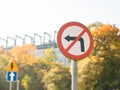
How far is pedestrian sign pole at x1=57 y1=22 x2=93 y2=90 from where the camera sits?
201 inches

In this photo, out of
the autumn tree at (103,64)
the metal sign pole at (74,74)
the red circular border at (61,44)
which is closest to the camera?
the metal sign pole at (74,74)

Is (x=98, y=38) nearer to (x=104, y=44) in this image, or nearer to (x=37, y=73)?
(x=104, y=44)

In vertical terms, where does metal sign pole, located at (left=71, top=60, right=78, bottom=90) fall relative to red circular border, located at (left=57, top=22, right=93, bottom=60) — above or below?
below

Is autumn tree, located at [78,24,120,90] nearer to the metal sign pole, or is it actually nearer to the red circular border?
the red circular border

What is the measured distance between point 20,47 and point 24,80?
11.8 m

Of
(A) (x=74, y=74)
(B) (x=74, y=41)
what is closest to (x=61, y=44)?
(B) (x=74, y=41)

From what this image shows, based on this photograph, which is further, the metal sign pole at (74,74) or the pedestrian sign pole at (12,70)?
the pedestrian sign pole at (12,70)

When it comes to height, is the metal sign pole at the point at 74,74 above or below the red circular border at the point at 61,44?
below

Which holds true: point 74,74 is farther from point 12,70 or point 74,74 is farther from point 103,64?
point 103,64

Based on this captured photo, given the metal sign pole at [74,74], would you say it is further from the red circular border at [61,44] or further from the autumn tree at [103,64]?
the autumn tree at [103,64]

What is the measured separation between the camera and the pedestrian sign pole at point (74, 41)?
511 cm

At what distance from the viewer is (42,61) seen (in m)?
47.2

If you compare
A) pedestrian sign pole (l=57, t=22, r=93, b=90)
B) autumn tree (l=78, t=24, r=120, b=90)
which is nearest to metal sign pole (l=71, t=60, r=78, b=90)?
pedestrian sign pole (l=57, t=22, r=93, b=90)

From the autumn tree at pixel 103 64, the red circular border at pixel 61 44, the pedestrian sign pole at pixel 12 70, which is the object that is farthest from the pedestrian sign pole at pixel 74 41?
the autumn tree at pixel 103 64
